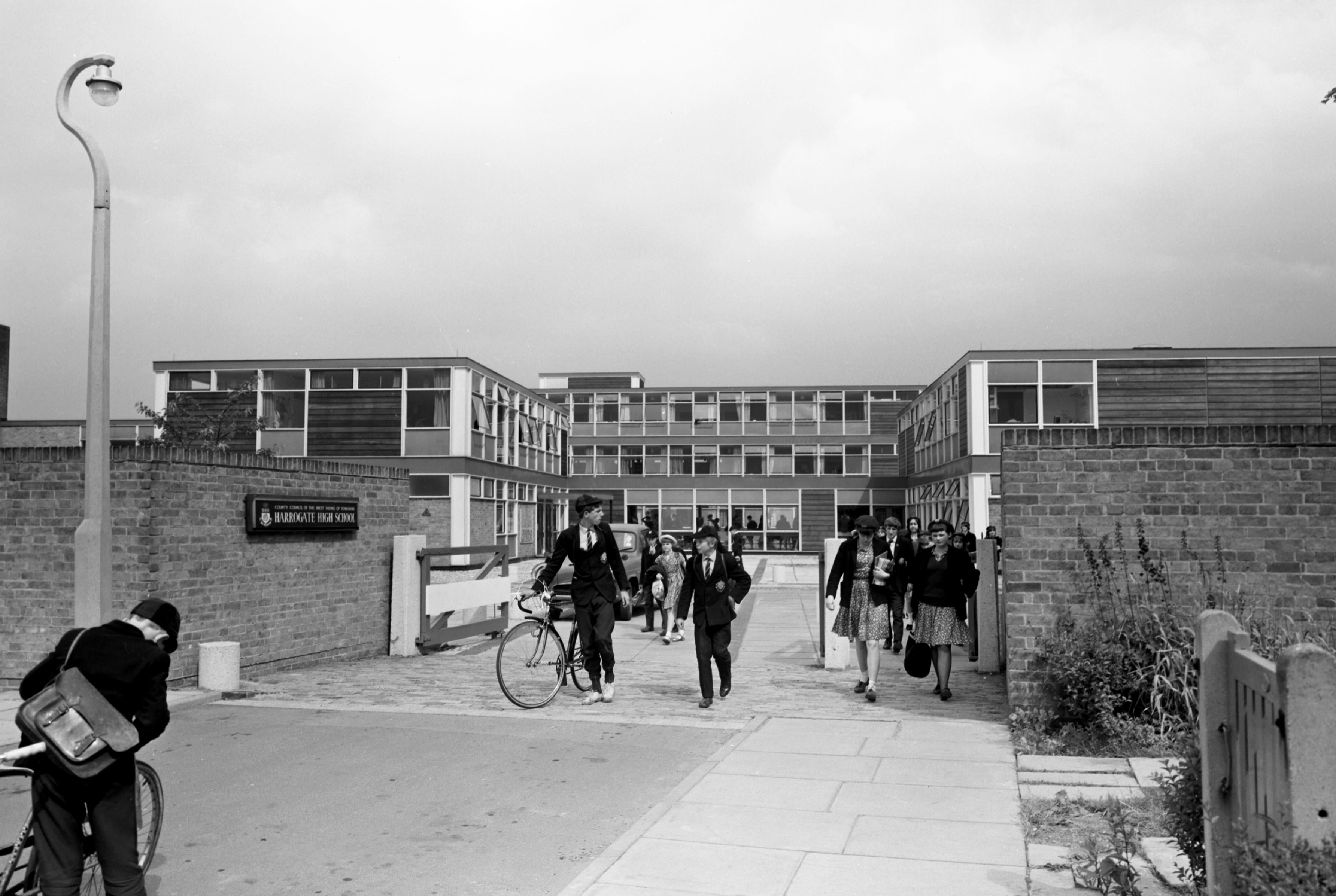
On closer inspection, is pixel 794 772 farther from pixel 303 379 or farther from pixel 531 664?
pixel 303 379

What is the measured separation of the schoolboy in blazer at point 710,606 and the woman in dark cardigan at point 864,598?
3.60 ft

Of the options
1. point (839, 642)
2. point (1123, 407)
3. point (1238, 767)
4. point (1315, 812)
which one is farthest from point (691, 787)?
point (1123, 407)

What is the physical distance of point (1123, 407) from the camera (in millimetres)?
31531

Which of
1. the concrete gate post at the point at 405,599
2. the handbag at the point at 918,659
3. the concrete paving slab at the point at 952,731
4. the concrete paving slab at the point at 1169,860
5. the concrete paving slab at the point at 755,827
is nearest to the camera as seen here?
the concrete paving slab at the point at 1169,860

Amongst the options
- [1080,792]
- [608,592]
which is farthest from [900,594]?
[1080,792]

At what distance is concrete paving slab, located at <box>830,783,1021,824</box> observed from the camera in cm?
623

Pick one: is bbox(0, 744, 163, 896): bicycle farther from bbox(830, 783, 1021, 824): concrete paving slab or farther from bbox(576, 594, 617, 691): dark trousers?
bbox(576, 594, 617, 691): dark trousers

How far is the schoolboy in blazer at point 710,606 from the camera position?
33.1 ft

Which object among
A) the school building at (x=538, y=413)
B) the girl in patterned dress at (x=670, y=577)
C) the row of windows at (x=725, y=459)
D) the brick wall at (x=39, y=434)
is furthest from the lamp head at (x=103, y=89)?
the row of windows at (x=725, y=459)

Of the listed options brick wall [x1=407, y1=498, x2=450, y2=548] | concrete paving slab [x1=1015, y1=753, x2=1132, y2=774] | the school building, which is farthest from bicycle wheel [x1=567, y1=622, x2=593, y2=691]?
brick wall [x1=407, y1=498, x2=450, y2=548]

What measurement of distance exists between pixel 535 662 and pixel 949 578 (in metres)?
3.74

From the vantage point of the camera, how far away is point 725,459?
194 ft

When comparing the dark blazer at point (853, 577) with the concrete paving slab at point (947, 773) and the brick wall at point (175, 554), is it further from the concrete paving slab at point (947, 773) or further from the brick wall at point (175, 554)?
the brick wall at point (175, 554)

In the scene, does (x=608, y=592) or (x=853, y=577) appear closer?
(x=608, y=592)
